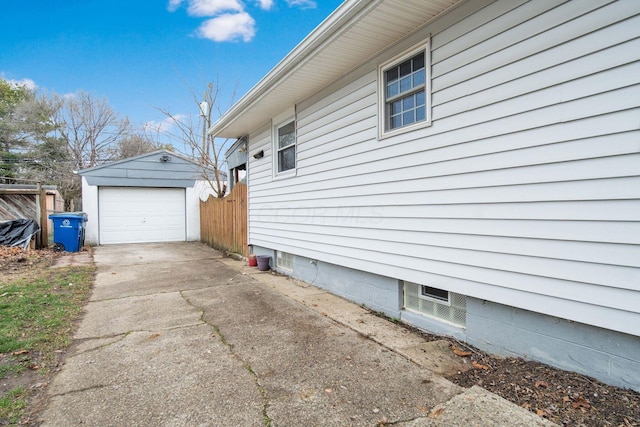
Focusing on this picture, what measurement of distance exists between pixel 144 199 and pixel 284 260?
8.37 metres

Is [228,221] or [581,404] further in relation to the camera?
[228,221]

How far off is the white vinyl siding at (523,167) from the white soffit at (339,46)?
199 millimetres

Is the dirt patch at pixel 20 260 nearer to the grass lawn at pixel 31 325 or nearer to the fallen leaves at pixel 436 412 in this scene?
the grass lawn at pixel 31 325

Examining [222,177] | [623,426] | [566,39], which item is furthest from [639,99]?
[222,177]

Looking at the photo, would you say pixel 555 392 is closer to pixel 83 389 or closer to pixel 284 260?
pixel 83 389

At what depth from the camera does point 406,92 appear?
3879mm

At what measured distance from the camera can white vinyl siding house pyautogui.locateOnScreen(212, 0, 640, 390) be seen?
7.25ft

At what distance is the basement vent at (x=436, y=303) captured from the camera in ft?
11.2

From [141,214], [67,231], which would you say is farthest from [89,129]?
[67,231]

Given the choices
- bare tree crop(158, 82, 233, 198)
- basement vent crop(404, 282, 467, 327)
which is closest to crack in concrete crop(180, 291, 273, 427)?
basement vent crop(404, 282, 467, 327)

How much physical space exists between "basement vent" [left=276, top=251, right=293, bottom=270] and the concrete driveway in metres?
1.82

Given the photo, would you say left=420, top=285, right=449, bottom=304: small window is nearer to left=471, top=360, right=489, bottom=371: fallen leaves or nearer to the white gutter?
left=471, top=360, right=489, bottom=371: fallen leaves

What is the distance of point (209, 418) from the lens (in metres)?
2.15

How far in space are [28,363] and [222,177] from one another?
11255mm
